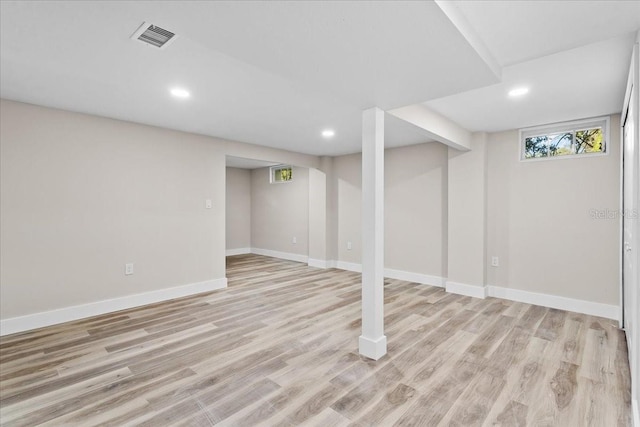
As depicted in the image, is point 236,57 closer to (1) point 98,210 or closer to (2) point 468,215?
(1) point 98,210

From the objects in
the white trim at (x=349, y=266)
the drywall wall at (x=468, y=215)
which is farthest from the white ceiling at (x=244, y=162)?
the drywall wall at (x=468, y=215)

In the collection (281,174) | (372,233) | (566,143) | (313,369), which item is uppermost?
(281,174)

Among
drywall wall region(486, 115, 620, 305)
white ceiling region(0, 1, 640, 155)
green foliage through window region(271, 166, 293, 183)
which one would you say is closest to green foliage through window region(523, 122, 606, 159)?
drywall wall region(486, 115, 620, 305)

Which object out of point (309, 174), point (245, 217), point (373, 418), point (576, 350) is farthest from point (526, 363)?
point (245, 217)

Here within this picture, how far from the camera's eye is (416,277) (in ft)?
16.9

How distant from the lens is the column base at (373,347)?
8.31 ft

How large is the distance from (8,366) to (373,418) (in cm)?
284

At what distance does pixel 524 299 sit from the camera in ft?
13.4

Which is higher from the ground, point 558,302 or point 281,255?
point 281,255

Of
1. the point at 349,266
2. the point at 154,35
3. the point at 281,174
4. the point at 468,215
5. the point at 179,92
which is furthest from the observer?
the point at 281,174

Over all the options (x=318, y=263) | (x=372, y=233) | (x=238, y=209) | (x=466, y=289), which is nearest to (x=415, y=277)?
(x=466, y=289)

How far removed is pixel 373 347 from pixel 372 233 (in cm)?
96

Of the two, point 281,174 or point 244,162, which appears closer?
point 244,162

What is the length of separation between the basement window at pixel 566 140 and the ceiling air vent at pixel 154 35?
4.32 metres
